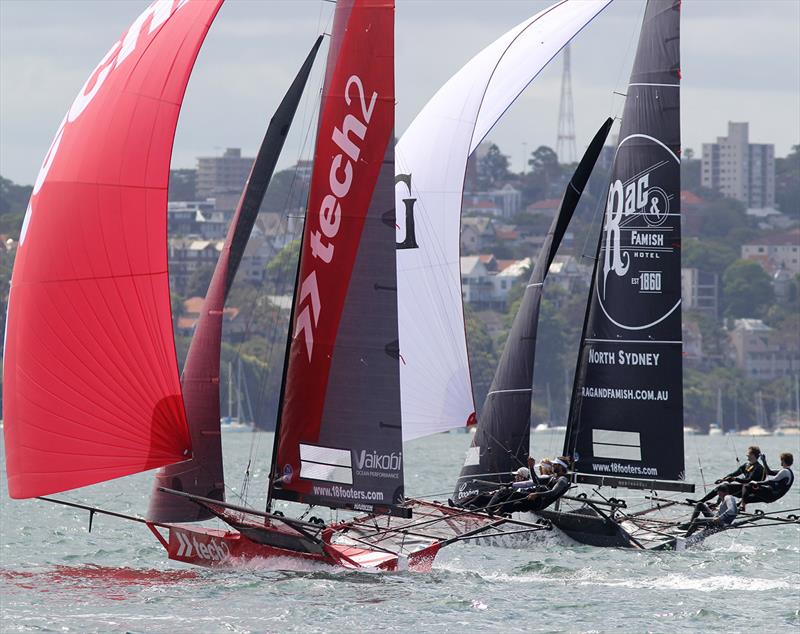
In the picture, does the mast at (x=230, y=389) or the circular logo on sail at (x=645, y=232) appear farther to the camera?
the mast at (x=230, y=389)

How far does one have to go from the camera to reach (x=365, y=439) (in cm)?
1446

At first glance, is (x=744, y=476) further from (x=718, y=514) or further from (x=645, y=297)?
(x=645, y=297)

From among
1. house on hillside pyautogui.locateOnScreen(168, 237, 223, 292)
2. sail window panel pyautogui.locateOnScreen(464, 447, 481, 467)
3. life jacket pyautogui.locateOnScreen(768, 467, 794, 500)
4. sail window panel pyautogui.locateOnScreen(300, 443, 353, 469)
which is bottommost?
life jacket pyautogui.locateOnScreen(768, 467, 794, 500)

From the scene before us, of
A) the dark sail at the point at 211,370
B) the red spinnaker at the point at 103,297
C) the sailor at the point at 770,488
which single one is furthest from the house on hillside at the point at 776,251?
the red spinnaker at the point at 103,297

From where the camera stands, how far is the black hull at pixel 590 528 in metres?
16.9

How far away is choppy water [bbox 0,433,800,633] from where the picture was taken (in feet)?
43.2

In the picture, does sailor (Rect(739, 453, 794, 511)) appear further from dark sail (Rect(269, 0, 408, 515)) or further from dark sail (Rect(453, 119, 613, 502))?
dark sail (Rect(269, 0, 408, 515))

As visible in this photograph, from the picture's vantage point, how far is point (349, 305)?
14359 mm

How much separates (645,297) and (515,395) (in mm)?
1602

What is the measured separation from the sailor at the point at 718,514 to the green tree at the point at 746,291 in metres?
115

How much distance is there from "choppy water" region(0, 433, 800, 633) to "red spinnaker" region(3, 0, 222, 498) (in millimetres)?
1175

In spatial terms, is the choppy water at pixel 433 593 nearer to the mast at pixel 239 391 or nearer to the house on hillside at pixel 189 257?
the mast at pixel 239 391

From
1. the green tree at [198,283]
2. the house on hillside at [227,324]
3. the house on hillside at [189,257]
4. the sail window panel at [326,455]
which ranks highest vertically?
the house on hillside at [189,257]

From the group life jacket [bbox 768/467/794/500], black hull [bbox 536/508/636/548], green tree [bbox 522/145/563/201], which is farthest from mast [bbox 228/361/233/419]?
green tree [bbox 522/145/563/201]
